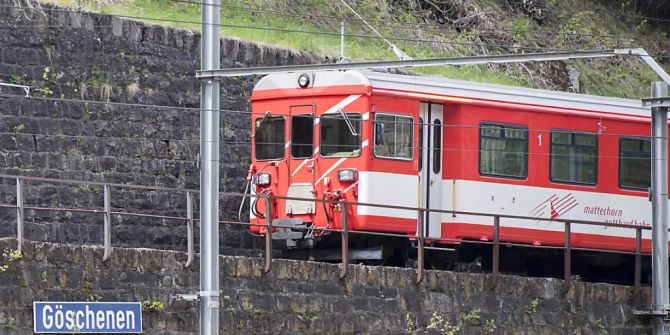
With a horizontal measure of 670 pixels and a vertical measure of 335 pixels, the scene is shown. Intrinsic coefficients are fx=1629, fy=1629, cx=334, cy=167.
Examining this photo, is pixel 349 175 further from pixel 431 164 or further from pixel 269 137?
pixel 269 137

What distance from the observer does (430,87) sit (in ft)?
84.9

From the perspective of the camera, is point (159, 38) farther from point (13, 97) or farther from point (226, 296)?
point (226, 296)

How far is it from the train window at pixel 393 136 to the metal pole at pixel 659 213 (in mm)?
3847

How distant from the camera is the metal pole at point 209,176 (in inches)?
766

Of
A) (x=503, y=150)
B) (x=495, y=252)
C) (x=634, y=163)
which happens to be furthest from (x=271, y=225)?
(x=634, y=163)

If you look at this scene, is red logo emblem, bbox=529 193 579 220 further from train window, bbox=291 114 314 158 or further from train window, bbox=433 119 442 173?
train window, bbox=291 114 314 158

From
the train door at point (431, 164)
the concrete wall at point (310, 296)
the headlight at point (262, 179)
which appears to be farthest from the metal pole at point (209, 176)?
the train door at point (431, 164)

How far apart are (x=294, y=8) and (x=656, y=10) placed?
12856 millimetres

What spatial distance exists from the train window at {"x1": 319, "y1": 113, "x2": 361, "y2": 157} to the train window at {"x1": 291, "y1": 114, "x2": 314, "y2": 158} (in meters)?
0.26

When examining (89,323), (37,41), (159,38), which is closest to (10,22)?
(37,41)

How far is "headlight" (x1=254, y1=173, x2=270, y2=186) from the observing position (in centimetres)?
2652

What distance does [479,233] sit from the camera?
26297mm

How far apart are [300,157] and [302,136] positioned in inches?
13.4

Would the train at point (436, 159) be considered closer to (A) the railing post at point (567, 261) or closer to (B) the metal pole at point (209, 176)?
(A) the railing post at point (567, 261)
